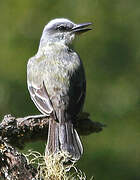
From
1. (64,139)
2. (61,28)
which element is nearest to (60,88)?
(64,139)

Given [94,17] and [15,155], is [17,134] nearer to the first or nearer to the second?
[15,155]

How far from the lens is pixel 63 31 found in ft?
24.4

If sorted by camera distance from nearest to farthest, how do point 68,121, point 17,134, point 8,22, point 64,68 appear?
point 17,134 → point 68,121 → point 64,68 → point 8,22

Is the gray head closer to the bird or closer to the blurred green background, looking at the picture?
the bird

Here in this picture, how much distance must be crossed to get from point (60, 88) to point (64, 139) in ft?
2.07

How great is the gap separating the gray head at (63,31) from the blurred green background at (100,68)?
1.39 meters

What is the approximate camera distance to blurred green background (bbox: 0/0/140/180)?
8.50 metres

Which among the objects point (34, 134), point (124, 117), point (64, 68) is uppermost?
point (64, 68)

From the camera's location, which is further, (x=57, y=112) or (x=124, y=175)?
(x=124, y=175)

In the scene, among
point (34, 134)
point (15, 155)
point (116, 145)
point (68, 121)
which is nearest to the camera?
point (15, 155)

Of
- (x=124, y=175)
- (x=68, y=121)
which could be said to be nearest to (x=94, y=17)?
(x=124, y=175)

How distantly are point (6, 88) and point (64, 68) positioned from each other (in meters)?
2.27

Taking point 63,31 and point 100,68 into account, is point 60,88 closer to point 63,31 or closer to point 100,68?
point 63,31

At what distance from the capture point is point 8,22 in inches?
375
